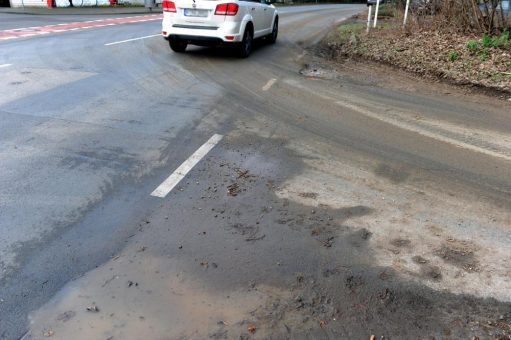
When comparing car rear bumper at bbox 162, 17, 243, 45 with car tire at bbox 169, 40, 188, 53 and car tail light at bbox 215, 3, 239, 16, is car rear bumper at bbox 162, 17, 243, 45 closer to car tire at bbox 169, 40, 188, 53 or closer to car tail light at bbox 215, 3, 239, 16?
car tail light at bbox 215, 3, 239, 16

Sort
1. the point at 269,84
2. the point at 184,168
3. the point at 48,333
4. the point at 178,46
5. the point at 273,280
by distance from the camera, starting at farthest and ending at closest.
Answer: the point at 178,46 < the point at 269,84 < the point at 184,168 < the point at 273,280 < the point at 48,333

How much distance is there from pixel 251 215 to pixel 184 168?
1.32m

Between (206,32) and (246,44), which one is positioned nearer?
(206,32)

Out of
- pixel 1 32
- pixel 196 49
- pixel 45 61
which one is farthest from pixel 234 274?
pixel 1 32

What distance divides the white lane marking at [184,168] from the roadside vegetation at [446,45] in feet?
21.0

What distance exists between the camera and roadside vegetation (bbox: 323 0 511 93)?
10.5 m

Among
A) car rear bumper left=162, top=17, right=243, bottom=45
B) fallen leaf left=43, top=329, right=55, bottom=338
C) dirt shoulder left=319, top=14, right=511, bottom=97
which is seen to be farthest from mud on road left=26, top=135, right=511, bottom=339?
car rear bumper left=162, top=17, right=243, bottom=45

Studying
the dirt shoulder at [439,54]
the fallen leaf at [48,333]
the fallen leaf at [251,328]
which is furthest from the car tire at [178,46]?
the fallen leaf at [251,328]

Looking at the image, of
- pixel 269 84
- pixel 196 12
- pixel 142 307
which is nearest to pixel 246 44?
pixel 196 12

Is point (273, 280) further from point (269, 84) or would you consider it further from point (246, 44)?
point (246, 44)

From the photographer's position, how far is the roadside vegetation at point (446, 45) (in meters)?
10.5

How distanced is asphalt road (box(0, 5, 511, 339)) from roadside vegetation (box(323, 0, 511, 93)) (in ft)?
7.63

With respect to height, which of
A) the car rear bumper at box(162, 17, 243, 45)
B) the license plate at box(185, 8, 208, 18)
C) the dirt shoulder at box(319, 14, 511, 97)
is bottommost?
the dirt shoulder at box(319, 14, 511, 97)

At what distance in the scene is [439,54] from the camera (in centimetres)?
1175
